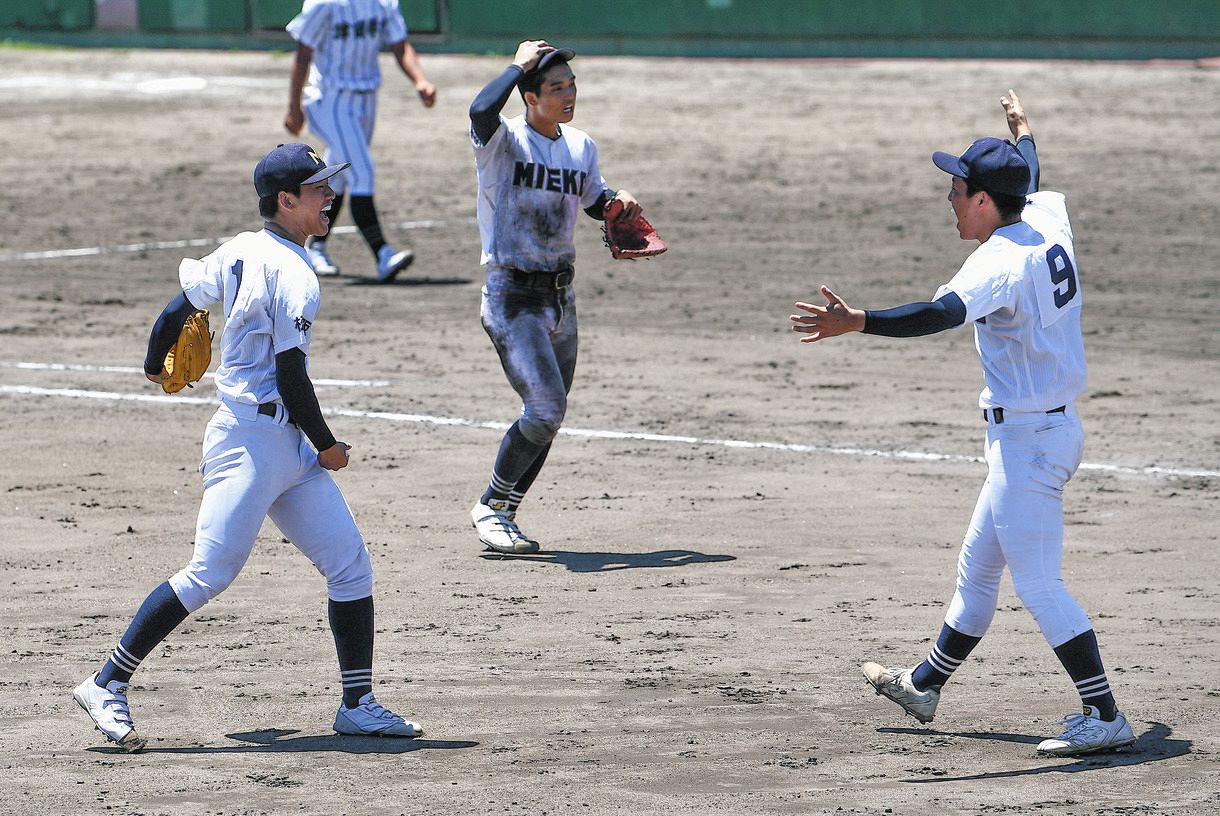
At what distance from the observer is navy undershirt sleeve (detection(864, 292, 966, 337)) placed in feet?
17.7

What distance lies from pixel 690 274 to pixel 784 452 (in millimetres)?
5379

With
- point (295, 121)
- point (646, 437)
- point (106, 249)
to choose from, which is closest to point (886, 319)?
point (646, 437)

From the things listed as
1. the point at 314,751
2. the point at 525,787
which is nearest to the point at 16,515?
the point at 314,751

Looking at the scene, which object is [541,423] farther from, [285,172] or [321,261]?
[321,261]

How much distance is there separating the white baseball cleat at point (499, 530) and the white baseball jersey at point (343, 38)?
7.10 meters

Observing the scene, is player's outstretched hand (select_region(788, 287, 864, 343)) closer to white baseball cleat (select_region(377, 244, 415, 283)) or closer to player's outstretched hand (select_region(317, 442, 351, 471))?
player's outstretched hand (select_region(317, 442, 351, 471))

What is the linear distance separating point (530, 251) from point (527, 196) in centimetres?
23

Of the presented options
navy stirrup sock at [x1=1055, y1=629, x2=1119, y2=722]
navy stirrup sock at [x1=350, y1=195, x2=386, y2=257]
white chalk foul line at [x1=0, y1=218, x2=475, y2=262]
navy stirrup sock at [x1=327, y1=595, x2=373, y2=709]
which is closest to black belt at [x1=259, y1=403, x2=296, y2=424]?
navy stirrup sock at [x1=327, y1=595, x2=373, y2=709]

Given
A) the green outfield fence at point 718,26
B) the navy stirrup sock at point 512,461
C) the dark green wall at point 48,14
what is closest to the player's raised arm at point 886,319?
the navy stirrup sock at point 512,461

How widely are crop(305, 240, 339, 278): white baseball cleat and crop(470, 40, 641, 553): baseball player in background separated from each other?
678cm

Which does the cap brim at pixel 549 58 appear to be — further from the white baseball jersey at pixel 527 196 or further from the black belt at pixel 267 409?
the black belt at pixel 267 409

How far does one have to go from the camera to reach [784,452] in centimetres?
989

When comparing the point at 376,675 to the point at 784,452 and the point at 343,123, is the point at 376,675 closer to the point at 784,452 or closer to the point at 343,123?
the point at 784,452

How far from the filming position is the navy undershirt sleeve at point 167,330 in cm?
583
